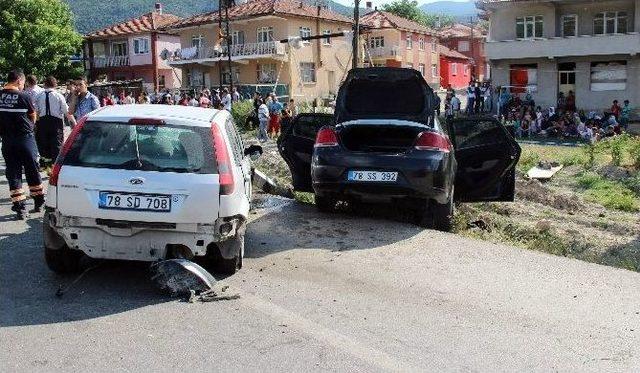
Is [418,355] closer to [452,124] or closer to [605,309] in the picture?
[605,309]

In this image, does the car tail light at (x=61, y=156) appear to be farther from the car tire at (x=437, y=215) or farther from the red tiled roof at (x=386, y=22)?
the red tiled roof at (x=386, y=22)

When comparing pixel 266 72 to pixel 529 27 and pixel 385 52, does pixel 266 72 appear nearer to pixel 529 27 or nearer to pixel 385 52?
pixel 385 52

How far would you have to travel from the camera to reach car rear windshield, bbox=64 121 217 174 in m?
5.86

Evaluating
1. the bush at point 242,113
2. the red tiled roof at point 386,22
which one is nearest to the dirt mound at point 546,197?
the bush at point 242,113

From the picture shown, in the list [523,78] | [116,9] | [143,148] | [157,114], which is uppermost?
[116,9]

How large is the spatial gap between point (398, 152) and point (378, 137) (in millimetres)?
900

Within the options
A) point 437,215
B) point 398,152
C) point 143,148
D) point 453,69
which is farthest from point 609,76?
point 453,69

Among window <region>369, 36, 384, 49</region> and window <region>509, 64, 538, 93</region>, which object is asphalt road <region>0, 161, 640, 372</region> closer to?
window <region>509, 64, 538, 93</region>

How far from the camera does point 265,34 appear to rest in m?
48.3

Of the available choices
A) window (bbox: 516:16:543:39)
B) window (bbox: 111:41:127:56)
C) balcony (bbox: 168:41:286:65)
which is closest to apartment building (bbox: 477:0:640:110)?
window (bbox: 516:16:543:39)

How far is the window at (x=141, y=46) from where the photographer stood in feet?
192

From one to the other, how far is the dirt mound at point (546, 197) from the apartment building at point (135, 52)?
4582 cm

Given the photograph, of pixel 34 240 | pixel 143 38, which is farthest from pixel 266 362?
pixel 143 38

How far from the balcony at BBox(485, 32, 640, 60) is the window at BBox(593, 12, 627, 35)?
1.28 meters
